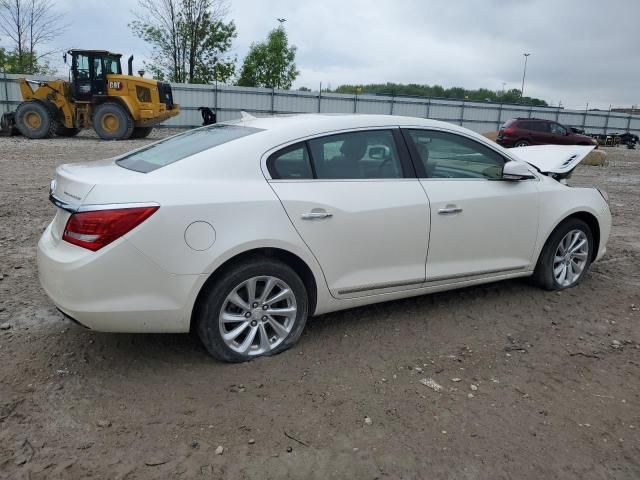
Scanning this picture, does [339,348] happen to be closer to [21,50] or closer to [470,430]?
[470,430]

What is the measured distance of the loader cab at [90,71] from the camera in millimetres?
18062

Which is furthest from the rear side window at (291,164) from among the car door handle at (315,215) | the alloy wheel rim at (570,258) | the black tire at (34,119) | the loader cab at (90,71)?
the black tire at (34,119)

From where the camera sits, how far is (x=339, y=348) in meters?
3.66

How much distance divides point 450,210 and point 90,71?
17.6 m

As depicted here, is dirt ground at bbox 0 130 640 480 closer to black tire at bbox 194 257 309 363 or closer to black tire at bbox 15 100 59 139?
black tire at bbox 194 257 309 363

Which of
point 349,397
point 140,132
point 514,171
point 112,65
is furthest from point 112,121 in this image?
point 349,397

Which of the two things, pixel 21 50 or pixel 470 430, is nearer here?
pixel 470 430

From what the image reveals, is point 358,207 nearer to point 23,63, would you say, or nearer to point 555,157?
point 555,157

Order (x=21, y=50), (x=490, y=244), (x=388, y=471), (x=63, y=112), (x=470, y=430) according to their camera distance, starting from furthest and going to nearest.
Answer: (x=21, y=50) < (x=63, y=112) < (x=490, y=244) < (x=470, y=430) < (x=388, y=471)

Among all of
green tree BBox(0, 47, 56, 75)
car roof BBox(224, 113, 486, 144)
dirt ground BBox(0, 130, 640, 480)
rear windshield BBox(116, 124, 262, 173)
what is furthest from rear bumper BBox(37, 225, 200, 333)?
green tree BBox(0, 47, 56, 75)

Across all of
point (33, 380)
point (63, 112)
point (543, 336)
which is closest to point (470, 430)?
point (543, 336)

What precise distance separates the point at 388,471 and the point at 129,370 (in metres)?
1.67

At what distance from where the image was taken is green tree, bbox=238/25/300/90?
4200 centimetres

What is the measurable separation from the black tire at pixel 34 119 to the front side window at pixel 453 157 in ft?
58.6
